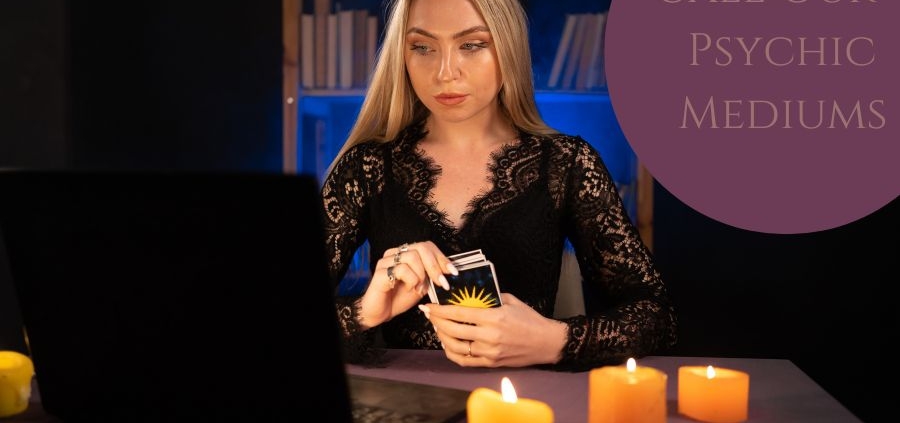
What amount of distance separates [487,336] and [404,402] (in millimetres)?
268

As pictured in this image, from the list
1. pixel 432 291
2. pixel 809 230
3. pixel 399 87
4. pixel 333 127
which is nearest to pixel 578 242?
pixel 399 87

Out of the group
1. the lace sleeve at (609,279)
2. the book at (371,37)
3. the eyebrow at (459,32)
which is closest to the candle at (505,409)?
the lace sleeve at (609,279)

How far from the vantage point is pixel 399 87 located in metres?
1.93

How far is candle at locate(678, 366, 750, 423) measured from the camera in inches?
39.0

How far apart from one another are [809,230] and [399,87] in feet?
6.83

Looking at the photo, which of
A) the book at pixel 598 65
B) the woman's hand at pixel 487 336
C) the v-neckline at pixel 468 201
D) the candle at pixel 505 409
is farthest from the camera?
the book at pixel 598 65

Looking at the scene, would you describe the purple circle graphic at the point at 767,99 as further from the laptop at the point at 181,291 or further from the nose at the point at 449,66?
the laptop at the point at 181,291

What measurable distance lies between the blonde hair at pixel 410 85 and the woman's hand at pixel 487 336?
2.31ft

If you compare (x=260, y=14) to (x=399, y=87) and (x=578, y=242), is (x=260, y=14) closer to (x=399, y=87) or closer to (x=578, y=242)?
(x=399, y=87)

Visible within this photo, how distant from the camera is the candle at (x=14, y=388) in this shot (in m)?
0.97

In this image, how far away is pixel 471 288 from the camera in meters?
1.30

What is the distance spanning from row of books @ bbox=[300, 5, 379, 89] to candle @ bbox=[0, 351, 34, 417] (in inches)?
86.3

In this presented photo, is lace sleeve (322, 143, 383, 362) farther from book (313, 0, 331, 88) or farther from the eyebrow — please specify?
book (313, 0, 331, 88)

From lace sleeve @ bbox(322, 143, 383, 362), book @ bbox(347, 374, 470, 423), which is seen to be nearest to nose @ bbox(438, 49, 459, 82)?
lace sleeve @ bbox(322, 143, 383, 362)
